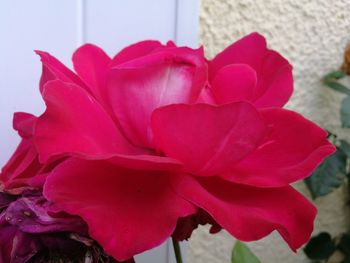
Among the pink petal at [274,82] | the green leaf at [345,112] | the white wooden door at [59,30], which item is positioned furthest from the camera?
the green leaf at [345,112]

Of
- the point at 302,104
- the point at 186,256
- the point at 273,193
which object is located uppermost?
the point at 273,193

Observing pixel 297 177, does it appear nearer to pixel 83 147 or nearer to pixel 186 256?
pixel 83 147

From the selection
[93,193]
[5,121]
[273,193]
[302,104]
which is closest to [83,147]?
[93,193]

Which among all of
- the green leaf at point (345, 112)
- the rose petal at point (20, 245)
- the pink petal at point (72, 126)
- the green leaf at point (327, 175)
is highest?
the pink petal at point (72, 126)

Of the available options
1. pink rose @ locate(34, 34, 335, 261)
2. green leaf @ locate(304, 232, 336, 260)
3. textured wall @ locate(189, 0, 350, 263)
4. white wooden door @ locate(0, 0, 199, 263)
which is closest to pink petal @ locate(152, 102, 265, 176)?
pink rose @ locate(34, 34, 335, 261)

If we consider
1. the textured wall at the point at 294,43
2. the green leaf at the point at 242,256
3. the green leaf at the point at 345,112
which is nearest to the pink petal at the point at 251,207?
the green leaf at the point at 242,256

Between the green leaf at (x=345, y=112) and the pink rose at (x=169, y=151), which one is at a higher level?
the pink rose at (x=169, y=151)

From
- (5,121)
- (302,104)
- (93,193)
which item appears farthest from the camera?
(302,104)

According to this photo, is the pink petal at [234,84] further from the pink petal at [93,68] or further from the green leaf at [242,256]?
the green leaf at [242,256]
